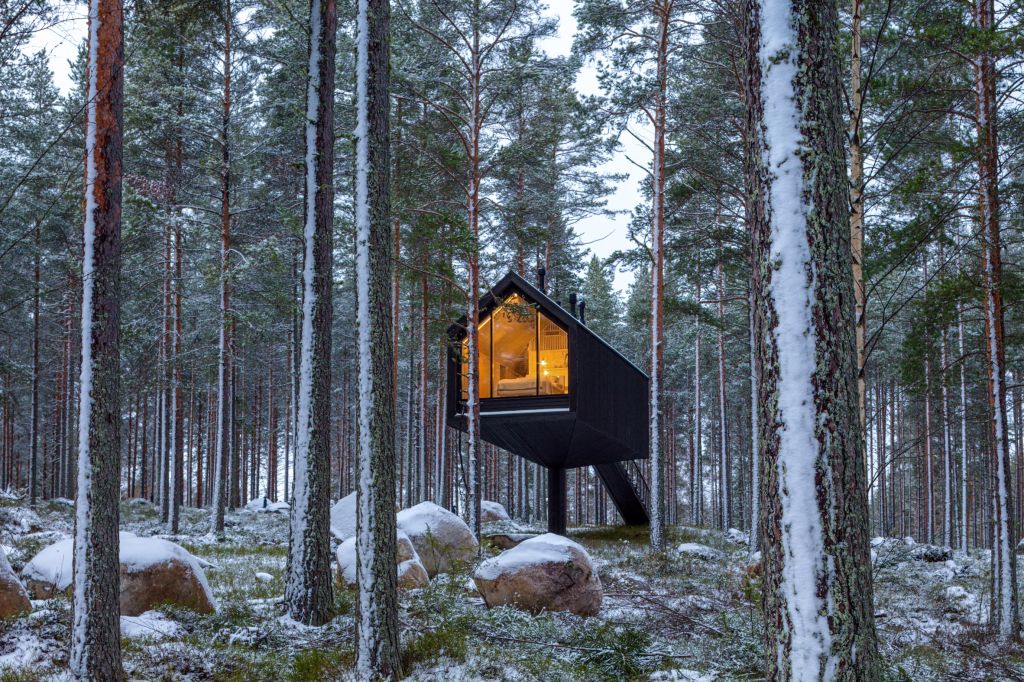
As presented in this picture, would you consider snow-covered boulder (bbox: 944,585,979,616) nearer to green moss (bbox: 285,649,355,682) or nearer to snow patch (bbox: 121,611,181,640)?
green moss (bbox: 285,649,355,682)

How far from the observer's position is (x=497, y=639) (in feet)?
24.7

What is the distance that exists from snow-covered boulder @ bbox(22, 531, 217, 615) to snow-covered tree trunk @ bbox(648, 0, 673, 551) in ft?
33.0

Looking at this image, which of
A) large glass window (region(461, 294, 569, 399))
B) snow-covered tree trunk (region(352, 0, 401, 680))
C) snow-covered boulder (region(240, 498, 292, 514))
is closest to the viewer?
snow-covered tree trunk (region(352, 0, 401, 680))

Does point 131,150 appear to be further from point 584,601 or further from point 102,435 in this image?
point 584,601

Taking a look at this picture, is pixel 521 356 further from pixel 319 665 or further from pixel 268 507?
pixel 268 507

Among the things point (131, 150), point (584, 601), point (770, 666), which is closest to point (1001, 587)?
point (584, 601)

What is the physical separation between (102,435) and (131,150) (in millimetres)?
14557

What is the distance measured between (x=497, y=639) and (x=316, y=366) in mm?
3865

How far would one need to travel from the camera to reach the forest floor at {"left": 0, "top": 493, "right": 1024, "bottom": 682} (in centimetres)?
637

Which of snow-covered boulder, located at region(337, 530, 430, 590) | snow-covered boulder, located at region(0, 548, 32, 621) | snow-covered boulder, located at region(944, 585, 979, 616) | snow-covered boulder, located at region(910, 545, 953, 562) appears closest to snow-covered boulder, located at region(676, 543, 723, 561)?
snow-covered boulder, located at region(944, 585, 979, 616)

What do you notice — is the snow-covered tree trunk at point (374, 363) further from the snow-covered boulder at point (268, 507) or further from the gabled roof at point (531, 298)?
the snow-covered boulder at point (268, 507)

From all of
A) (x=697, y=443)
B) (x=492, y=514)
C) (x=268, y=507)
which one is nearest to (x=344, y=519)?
(x=492, y=514)

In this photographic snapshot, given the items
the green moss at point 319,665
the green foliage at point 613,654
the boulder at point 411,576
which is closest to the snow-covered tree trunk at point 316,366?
the green moss at point 319,665

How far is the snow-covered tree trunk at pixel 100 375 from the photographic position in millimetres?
A: 5867
